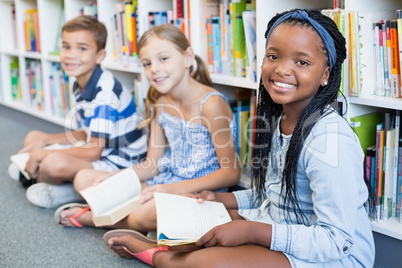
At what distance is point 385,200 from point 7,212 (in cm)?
120

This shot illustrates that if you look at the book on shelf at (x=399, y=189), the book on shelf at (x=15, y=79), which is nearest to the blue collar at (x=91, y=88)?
the book on shelf at (x=399, y=189)

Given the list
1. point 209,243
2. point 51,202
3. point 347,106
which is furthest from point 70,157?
point 347,106

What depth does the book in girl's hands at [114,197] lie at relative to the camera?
4.64 feet

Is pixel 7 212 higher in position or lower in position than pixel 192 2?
lower

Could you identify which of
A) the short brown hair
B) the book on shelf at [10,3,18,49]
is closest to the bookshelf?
the book on shelf at [10,3,18,49]

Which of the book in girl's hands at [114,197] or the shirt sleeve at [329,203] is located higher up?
the shirt sleeve at [329,203]

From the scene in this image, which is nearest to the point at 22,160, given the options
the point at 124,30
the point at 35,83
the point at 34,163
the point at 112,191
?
A: the point at 34,163

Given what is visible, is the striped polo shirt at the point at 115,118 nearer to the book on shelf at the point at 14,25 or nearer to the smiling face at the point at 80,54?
the smiling face at the point at 80,54

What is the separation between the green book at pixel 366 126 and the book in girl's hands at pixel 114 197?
24.5 inches

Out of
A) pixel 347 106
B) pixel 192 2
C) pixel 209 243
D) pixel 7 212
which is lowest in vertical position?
pixel 7 212

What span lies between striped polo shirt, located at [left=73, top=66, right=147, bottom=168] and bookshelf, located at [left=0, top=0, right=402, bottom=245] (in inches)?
5.8

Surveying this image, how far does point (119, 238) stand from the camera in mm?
1304

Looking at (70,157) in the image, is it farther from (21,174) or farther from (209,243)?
(209,243)

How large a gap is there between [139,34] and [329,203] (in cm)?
116
